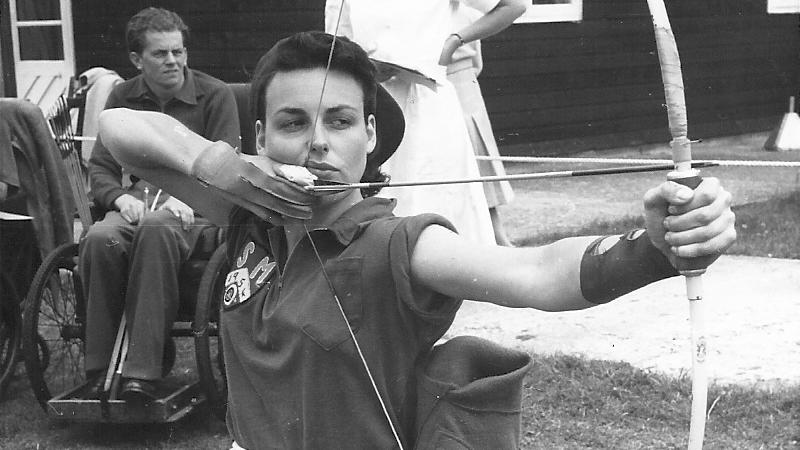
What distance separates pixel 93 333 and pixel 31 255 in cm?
60

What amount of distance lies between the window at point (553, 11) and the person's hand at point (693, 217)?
92 cm

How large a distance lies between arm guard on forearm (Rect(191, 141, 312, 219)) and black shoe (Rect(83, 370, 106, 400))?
1476 millimetres

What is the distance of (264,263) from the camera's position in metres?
1.73

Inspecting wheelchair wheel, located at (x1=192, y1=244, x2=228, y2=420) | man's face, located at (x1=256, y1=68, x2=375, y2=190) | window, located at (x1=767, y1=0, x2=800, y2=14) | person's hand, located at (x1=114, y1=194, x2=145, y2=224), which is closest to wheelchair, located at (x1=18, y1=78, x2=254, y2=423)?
wheelchair wheel, located at (x1=192, y1=244, x2=228, y2=420)

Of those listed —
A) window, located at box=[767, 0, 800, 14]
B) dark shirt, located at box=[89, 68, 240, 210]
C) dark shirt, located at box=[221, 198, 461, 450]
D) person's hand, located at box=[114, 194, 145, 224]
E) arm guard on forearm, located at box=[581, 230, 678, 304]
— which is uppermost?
window, located at box=[767, 0, 800, 14]

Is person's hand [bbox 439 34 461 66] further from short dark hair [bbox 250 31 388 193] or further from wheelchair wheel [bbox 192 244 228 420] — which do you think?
wheelchair wheel [bbox 192 244 228 420]

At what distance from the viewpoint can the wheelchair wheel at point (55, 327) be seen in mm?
3158

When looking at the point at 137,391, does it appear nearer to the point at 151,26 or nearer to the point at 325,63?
the point at 151,26

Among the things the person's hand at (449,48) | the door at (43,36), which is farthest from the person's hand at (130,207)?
the person's hand at (449,48)

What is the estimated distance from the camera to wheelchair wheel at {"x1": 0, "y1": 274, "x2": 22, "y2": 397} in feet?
11.4

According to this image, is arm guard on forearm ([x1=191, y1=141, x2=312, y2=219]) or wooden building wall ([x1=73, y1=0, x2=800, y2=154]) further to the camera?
wooden building wall ([x1=73, y1=0, x2=800, y2=154])

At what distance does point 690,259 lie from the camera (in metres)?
1.12

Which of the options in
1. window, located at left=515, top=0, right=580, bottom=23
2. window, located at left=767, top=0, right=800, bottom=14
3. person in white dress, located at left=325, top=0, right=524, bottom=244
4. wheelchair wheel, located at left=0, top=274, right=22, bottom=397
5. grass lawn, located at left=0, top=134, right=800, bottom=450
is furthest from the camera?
wheelchair wheel, located at left=0, top=274, right=22, bottom=397

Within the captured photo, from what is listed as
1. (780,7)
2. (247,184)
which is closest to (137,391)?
(247,184)
